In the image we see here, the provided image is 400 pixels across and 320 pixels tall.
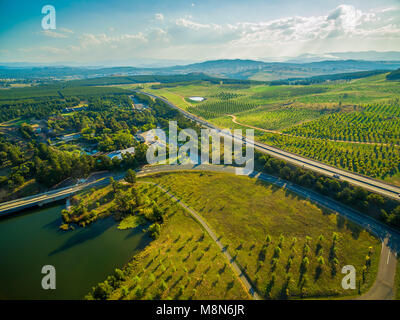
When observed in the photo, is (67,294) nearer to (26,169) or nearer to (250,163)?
(26,169)

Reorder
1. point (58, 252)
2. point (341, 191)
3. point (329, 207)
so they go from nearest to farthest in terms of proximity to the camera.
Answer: point (58, 252)
point (329, 207)
point (341, 191)

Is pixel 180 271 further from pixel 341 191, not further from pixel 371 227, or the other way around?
pixel 341 191

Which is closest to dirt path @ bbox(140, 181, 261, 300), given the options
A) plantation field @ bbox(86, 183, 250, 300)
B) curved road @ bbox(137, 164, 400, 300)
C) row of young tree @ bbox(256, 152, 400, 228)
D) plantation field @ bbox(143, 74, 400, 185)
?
plantation field @ bbox(86, 183, 250, 300)

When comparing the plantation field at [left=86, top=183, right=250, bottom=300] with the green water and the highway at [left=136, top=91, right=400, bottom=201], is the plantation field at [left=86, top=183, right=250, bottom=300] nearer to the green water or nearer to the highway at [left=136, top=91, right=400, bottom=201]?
the green water

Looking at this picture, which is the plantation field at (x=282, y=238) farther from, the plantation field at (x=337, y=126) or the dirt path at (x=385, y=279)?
the plantation field at (x=337, y=126)

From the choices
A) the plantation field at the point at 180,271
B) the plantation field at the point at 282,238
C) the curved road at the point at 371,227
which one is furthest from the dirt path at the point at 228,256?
the curved road at the point at 371,227

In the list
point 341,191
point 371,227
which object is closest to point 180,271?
point 371,227

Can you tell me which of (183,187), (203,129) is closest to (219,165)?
(183,187)
